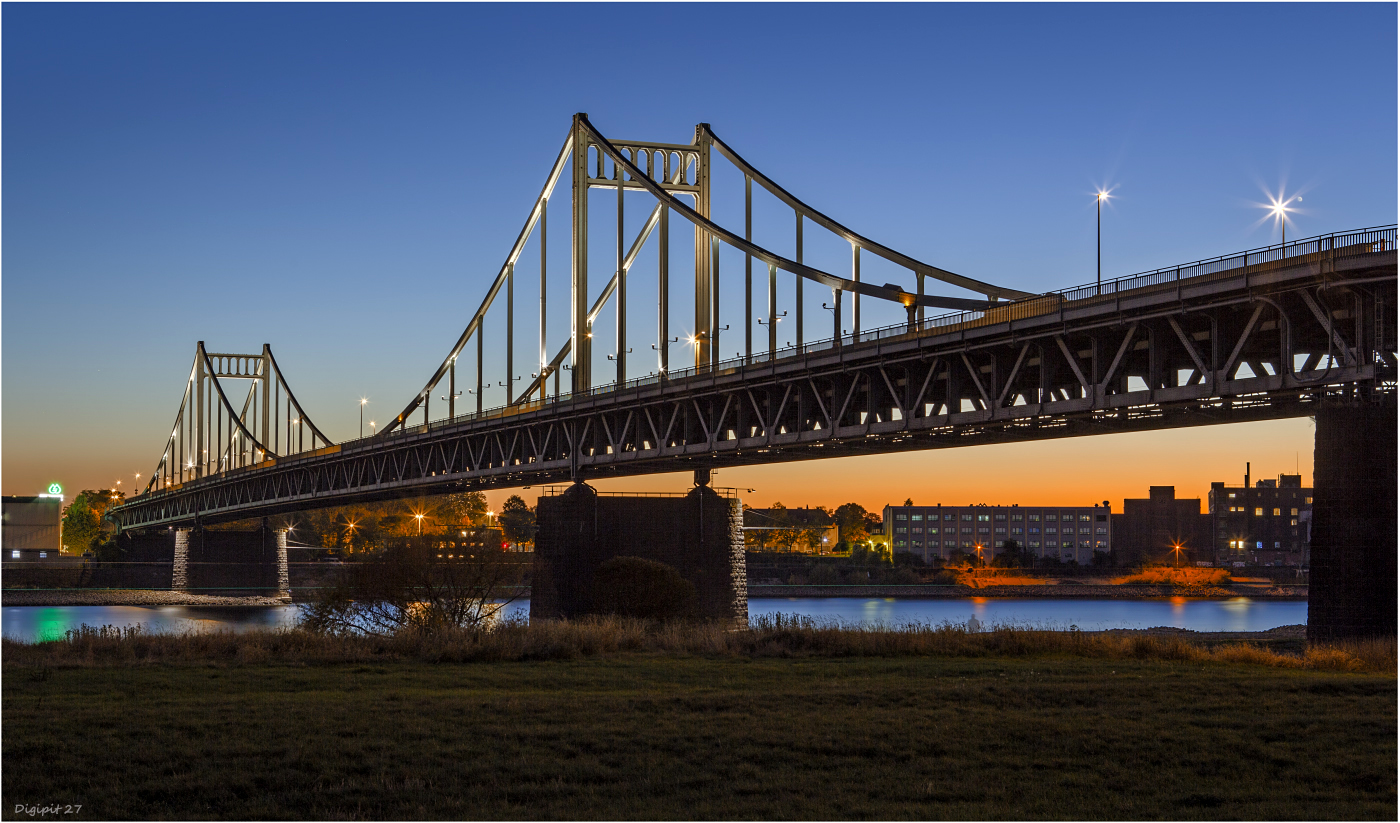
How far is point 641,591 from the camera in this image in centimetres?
4556

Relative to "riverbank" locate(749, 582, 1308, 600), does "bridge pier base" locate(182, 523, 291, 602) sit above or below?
above

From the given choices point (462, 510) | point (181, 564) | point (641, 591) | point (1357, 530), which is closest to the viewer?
point (1357, 530)

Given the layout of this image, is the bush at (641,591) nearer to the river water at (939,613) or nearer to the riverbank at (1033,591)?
the river water at (939,613)

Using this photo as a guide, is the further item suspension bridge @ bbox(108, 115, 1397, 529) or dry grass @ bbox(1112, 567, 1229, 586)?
dry grass @ bbox(1112, 567, 1229, 586)

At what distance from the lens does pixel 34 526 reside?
184 m

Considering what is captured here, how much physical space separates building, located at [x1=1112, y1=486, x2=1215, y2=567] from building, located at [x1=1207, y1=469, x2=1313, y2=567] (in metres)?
1.88

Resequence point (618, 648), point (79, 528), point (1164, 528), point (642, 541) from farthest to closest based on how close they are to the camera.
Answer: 1. point (79, 528)
2. point (1164, 528)
3. point (642, 541)
4. point (618, 648)

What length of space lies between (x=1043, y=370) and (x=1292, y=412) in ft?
21.3

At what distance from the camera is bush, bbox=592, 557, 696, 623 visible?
4488 cm

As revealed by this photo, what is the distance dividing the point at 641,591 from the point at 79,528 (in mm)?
167294

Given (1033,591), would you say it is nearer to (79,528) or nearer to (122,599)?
(122,599)

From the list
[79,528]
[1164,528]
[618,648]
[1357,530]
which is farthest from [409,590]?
[79,528]

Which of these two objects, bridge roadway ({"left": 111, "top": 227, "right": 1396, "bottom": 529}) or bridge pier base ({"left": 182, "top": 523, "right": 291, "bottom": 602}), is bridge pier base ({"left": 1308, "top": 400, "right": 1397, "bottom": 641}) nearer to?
bridge roadway ({"left": 111, "top": 227, "right": 1396, "bottom": 529})

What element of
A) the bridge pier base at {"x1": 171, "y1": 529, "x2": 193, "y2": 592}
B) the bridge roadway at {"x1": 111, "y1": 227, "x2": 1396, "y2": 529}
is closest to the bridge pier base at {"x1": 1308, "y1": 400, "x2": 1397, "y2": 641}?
the bridge roadway at {"x1": 111, "y1": 227, "x2": 1396, "y2": 529}
